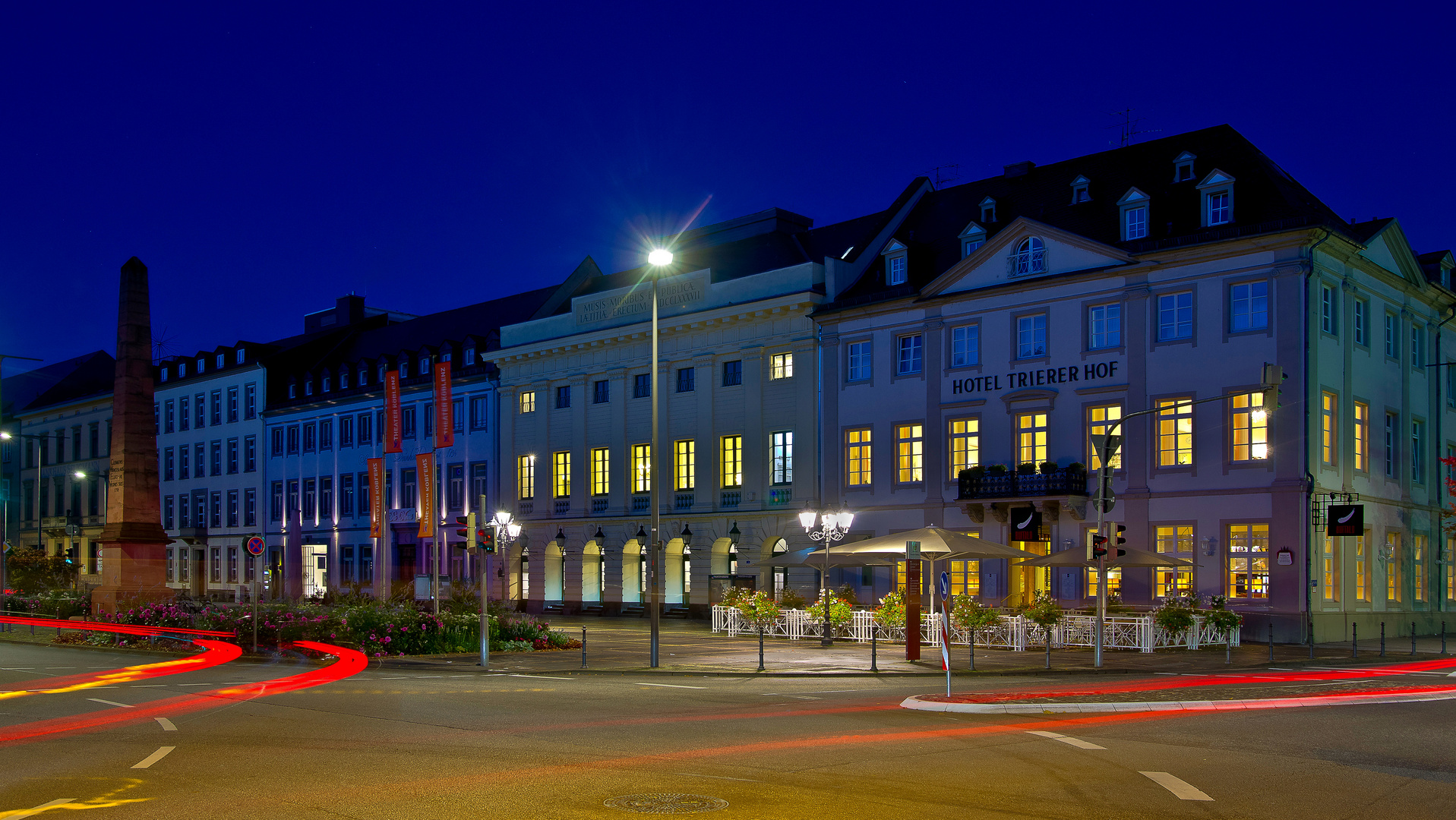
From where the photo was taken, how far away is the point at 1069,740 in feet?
49.1

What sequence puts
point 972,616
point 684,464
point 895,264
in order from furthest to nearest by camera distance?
1. point 684,464
2. point 895,264
3. point 972,616

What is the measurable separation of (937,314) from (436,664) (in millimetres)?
22432

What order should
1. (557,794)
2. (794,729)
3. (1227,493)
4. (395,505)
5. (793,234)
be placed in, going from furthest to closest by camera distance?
(395,505) < (793,234) < (1227,493) < (794,729) < (557,794)

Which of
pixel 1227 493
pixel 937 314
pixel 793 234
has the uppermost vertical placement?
pixel 793 234

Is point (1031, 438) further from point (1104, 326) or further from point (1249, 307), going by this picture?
point (1249, 307)

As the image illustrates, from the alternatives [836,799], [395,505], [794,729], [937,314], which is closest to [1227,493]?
[937,314]

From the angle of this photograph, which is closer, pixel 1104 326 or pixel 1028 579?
pixel 1104 326

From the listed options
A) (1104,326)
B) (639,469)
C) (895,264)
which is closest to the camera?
(1104,326)

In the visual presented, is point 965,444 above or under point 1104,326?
under

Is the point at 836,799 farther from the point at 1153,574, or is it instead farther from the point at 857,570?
the point at 857,570

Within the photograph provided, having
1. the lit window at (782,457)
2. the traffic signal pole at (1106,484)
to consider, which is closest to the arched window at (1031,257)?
the lit window at (782,457)

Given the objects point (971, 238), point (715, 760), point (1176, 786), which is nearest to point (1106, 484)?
point (715, 760)

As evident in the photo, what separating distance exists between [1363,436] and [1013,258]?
11.2 meters

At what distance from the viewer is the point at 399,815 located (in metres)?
10.5
